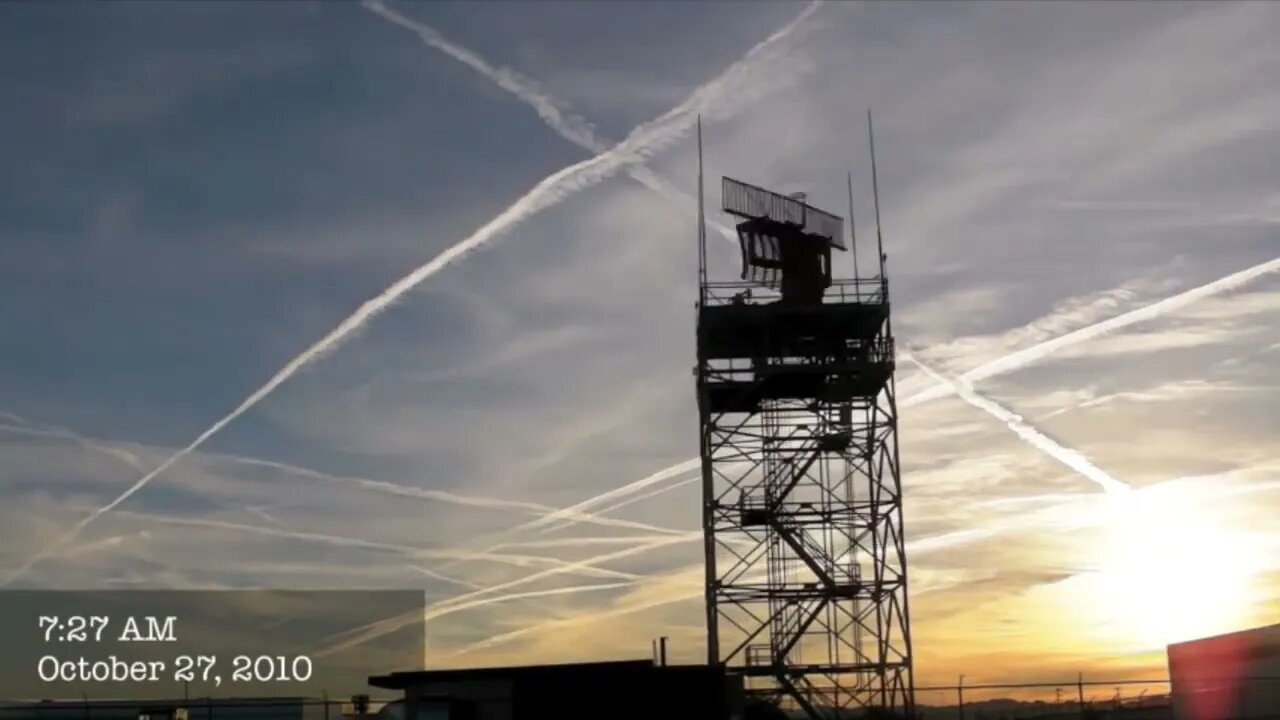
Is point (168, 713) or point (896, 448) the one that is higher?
point (896, 448)

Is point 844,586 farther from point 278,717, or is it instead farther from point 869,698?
point 278,717

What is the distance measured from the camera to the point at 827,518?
56.0m

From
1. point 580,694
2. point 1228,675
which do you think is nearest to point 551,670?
point 580,694

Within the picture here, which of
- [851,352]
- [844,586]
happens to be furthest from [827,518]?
[851,352]

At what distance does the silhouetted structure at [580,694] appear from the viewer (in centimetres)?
3978

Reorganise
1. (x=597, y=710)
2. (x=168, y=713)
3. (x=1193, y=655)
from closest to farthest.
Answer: (x=597, y=710) < (x=168, y=713) < (x=1193, y=655)

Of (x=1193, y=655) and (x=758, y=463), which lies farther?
(x=1193, y=655)

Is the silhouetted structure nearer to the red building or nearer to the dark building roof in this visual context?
the dark building roof

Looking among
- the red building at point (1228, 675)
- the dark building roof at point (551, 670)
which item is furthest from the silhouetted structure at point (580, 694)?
the red building at point (1228, 675)

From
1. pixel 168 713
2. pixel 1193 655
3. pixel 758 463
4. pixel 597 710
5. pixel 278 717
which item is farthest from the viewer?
pixel 1193 655

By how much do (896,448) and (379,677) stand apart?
22.6 metres

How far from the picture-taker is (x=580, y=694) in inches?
1578

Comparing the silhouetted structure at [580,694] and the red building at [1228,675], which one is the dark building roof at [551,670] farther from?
Result: the red building at [1228,675]

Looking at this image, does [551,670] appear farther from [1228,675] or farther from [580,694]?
[1228,675]
